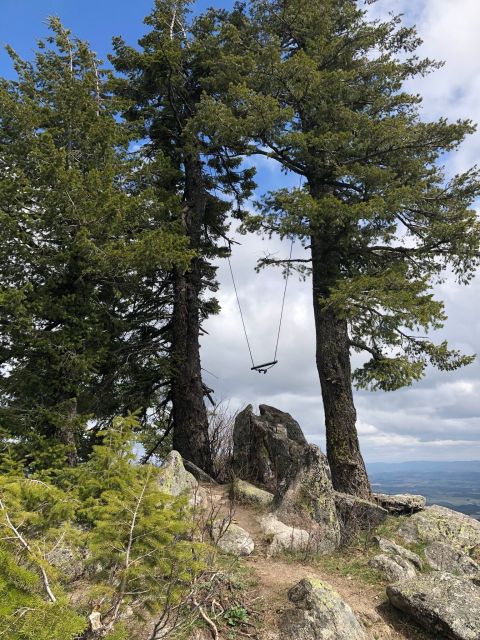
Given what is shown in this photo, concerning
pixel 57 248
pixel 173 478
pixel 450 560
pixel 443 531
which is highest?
pixel 57 248

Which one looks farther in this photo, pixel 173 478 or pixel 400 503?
pixel 400 503

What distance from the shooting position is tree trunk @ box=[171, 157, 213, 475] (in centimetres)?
1167

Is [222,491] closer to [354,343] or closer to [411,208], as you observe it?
[354,343]

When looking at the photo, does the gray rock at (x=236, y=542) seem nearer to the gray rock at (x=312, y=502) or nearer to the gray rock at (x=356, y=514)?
the gray rock at (x=312, y=502)

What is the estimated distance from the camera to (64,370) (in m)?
8.06

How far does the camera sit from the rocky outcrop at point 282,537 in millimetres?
7070

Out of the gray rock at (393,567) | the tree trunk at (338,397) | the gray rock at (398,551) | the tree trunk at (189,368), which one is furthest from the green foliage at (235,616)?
the tree trunk at (189,368)

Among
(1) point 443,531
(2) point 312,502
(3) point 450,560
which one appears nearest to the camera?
(3) point 450,560

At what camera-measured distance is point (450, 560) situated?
7.48 m

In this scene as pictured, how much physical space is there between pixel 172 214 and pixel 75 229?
441 cm

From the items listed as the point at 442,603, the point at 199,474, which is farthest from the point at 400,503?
the point at 442,603

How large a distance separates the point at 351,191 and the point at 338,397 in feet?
17.5

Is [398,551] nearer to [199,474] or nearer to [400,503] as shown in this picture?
[400,503]

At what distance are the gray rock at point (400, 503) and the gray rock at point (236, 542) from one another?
167 inches
